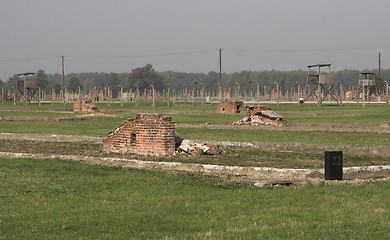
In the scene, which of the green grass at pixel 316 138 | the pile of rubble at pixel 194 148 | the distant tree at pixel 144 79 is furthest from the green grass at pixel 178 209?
the distant tree at pixel 144 79

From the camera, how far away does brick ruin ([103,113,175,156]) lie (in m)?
18.0

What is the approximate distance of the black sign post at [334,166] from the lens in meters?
12.7

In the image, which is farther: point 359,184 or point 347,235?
point 359,184

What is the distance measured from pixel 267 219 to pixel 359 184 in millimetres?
4064

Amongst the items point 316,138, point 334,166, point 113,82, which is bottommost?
point 316,138

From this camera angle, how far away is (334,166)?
12.9 meters

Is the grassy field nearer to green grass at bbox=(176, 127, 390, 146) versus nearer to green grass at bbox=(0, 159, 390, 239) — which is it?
green grass at bbox=(0, 159, 390, 239)

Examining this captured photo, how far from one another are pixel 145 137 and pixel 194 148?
1.48 m

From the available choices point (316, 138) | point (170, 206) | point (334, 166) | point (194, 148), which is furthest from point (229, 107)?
point (170, 206)

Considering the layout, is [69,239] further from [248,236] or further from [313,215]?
[313,215]

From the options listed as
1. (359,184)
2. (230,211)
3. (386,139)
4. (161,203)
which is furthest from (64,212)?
(386,139)

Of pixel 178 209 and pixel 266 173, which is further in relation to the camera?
pixel 266 173

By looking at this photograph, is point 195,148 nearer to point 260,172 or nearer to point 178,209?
point 260,172

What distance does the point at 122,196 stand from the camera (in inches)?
428
